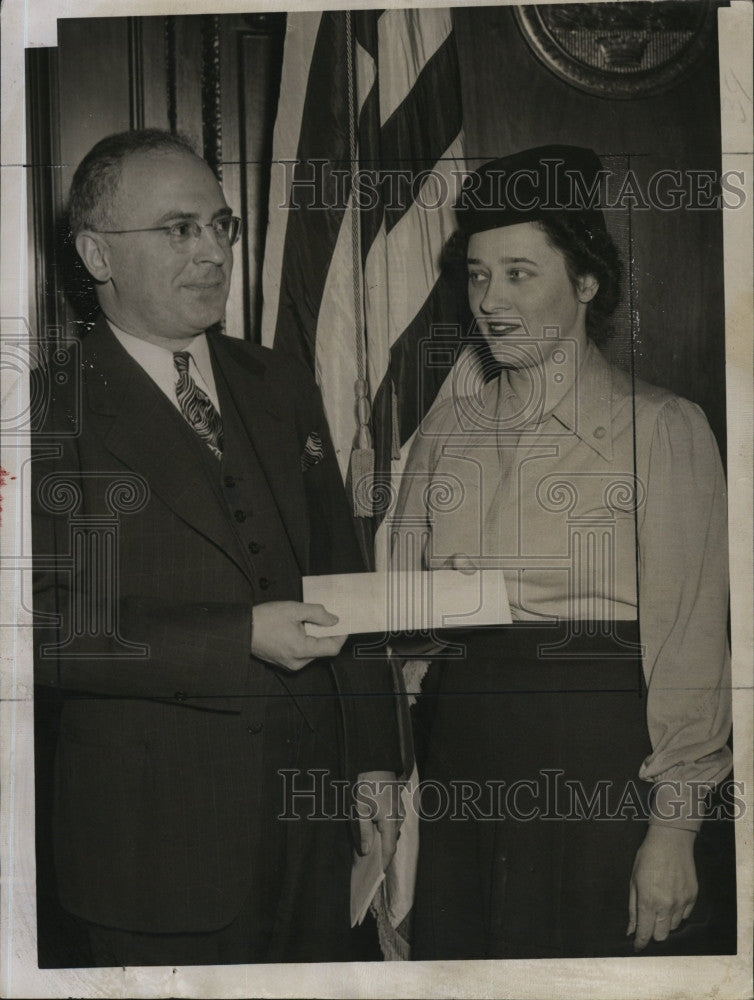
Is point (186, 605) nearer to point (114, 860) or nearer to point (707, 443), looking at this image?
point (114, 860)

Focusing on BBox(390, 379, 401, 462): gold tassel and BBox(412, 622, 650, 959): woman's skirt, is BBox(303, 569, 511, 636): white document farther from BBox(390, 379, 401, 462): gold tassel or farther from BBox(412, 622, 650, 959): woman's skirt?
BBox(390, 379, 401, 462): gold tassel

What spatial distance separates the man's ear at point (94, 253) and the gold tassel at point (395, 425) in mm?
913

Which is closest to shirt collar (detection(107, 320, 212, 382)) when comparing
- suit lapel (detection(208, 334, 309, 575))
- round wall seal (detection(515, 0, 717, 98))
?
suit lapel (detection(208, 334, 309, 575))

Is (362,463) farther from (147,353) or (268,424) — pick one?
(147,353)

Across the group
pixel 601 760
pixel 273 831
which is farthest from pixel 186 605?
pixel 601 760

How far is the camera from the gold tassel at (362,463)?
287 cm

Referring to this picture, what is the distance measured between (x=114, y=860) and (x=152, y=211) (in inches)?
75.6

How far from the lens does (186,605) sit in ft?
9.25

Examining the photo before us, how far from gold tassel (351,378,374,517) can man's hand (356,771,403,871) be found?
80 centimetres

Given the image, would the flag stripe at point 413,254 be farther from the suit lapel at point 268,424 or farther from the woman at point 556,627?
the suit lapel at point 268,424

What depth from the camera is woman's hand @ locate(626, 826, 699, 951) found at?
2883 millimetres

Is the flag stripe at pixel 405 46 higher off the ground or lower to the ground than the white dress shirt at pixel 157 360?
higher

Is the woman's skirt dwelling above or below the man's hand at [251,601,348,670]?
below

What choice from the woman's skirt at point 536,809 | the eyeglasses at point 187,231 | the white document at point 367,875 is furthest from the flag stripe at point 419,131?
the white document at point 367,875
